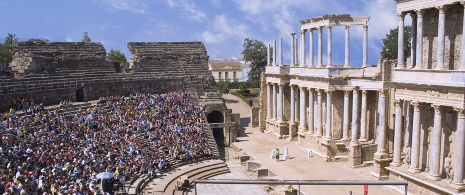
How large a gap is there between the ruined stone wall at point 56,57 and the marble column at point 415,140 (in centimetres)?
2917

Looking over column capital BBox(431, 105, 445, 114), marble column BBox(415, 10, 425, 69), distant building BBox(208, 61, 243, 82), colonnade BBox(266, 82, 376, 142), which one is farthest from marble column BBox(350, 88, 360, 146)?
distant building BBox(208, 61, 243, 82)

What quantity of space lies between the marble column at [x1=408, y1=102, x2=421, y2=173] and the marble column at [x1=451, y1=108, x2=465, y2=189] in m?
2.17

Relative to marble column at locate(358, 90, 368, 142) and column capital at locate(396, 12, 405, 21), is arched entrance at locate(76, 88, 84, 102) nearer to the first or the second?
marble column at locate(358, 90, 368, 142)

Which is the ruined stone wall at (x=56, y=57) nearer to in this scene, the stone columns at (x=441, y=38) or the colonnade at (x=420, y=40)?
the colonnade at (x=420, y=40)

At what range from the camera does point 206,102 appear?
125 ft

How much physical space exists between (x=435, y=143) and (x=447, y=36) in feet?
16.4

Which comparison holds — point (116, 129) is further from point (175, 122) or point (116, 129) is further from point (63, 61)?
point (63, 61)

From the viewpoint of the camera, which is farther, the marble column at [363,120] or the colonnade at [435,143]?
the marble column at [363,120]

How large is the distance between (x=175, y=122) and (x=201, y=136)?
2.64 meters

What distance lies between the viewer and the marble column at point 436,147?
Result: 19094mm

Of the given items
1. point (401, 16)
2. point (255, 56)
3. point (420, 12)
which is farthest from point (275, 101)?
point (255, 56)

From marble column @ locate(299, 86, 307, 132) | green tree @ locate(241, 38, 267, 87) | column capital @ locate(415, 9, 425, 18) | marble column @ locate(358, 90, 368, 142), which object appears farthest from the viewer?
green tree @ locate(241, 38, 267, 87)

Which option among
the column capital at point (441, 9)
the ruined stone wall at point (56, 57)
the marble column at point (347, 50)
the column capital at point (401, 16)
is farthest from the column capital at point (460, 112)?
the ruined stone wall at point (56, 57)

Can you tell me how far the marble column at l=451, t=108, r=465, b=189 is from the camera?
59.4 feet
